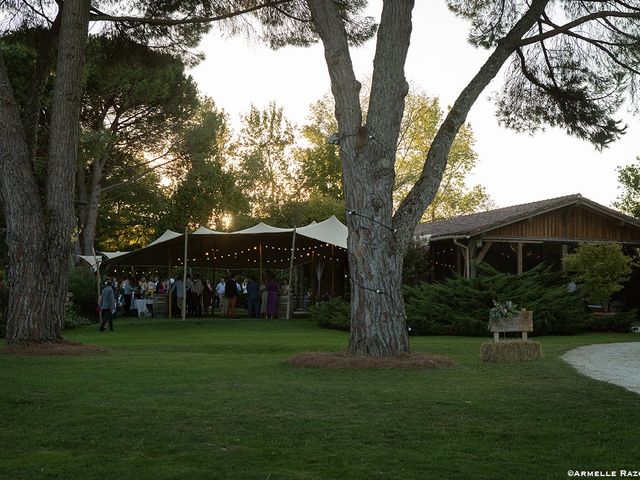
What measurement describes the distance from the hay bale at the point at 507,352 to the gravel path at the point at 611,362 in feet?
1.98

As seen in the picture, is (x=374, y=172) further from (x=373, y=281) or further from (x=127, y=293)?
(x=127, y=293)

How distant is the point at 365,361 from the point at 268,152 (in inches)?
1790

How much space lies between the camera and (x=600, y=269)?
21656 mm

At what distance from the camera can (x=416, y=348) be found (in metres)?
14.7

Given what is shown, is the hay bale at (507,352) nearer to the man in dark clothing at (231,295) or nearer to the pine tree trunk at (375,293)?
the pine tree trunk at (375,293)

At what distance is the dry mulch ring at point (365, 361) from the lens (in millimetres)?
10695

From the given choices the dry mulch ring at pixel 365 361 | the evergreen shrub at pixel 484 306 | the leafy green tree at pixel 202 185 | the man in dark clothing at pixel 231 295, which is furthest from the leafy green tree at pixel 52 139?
the leafy green tree at pixel 202 185

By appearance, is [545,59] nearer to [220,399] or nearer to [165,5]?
[165,5]

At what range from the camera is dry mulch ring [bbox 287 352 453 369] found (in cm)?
1070

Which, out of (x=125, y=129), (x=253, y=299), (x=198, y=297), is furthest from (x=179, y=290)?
(x=125, y=129)

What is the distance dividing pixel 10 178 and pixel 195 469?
9632 millimetres

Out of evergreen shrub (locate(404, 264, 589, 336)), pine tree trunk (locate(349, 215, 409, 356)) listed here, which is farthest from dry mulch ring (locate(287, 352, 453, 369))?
evergreen shrub (locate(404, 264, 589, 336))

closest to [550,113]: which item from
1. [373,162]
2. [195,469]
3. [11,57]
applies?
[373,162]

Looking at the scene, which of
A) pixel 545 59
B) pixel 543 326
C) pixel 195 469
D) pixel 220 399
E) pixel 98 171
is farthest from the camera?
pixel 98 171
